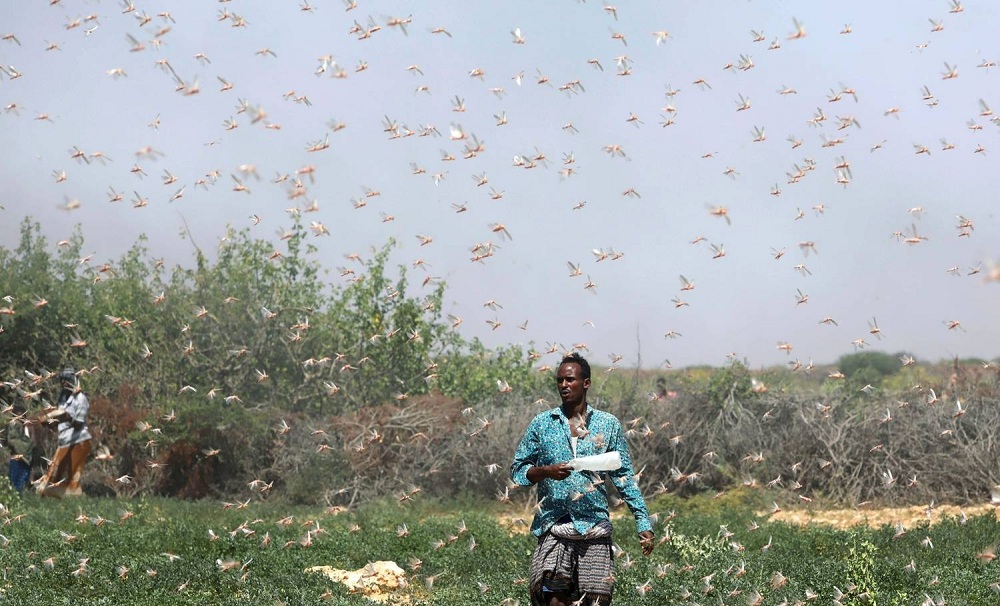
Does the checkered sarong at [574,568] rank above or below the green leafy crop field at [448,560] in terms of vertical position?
above

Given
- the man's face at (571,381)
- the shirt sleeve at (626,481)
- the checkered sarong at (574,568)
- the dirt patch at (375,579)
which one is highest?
the man's face at (571,381)

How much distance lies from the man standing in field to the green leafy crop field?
9.12ft

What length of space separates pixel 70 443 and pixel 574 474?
1415cm

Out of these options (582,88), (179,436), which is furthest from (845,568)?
(179,436)

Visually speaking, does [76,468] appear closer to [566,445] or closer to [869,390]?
[869,390]

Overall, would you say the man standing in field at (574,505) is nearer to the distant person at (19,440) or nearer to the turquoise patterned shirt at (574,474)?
the turquoise patterned shirt at (574,474)

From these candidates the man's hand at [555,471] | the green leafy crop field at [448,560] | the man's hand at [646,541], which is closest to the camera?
the man's hand at [555,471]

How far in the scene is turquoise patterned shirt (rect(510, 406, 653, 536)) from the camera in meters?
6.92

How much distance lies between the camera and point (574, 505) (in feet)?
22.7

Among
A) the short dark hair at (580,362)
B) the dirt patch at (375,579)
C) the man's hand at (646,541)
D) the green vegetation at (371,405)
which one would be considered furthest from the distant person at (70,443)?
the man's hand at (646,541)

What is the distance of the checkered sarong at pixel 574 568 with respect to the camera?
6.87m

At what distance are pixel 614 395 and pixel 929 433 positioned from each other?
494 cm

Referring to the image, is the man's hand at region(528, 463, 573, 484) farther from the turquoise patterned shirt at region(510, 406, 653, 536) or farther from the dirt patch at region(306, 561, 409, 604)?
the dirt patch at region(306, 561, 409, 604)

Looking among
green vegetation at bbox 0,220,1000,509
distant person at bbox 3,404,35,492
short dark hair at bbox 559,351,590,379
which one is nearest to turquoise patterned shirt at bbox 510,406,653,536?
short dark hair at bbox 559,351,590,379
